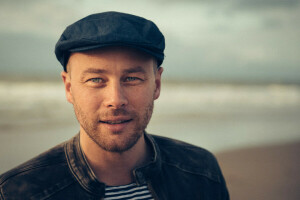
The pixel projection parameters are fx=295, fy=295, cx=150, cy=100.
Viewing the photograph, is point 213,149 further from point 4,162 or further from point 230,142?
point 4,162

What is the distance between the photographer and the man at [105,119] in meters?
1.74

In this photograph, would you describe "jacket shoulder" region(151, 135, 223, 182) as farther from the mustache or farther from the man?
the mustache

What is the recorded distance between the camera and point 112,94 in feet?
5.69

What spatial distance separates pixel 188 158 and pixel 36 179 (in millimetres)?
1094

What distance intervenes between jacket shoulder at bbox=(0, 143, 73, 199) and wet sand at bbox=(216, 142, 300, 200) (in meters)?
3.50

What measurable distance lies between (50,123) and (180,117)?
396cm

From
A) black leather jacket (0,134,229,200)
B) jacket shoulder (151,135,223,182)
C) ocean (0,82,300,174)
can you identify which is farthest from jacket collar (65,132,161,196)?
ocean (0,82,300,174)

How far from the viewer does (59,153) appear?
1.95 meters

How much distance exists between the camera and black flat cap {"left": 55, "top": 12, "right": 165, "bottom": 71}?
1680 mm

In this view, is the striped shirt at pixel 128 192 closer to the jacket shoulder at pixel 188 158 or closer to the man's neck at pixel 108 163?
the man's neck at pixel 108 163

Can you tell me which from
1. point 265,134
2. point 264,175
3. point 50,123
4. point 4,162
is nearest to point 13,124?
point 50,123

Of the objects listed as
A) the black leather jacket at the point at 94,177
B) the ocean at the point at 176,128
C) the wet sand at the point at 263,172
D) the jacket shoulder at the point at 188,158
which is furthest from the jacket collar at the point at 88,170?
the ocean at the point at 176,128

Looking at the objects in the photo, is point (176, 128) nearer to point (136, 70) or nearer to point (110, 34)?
point (136, 70)

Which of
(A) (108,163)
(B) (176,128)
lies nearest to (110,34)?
(A) (108,163)
